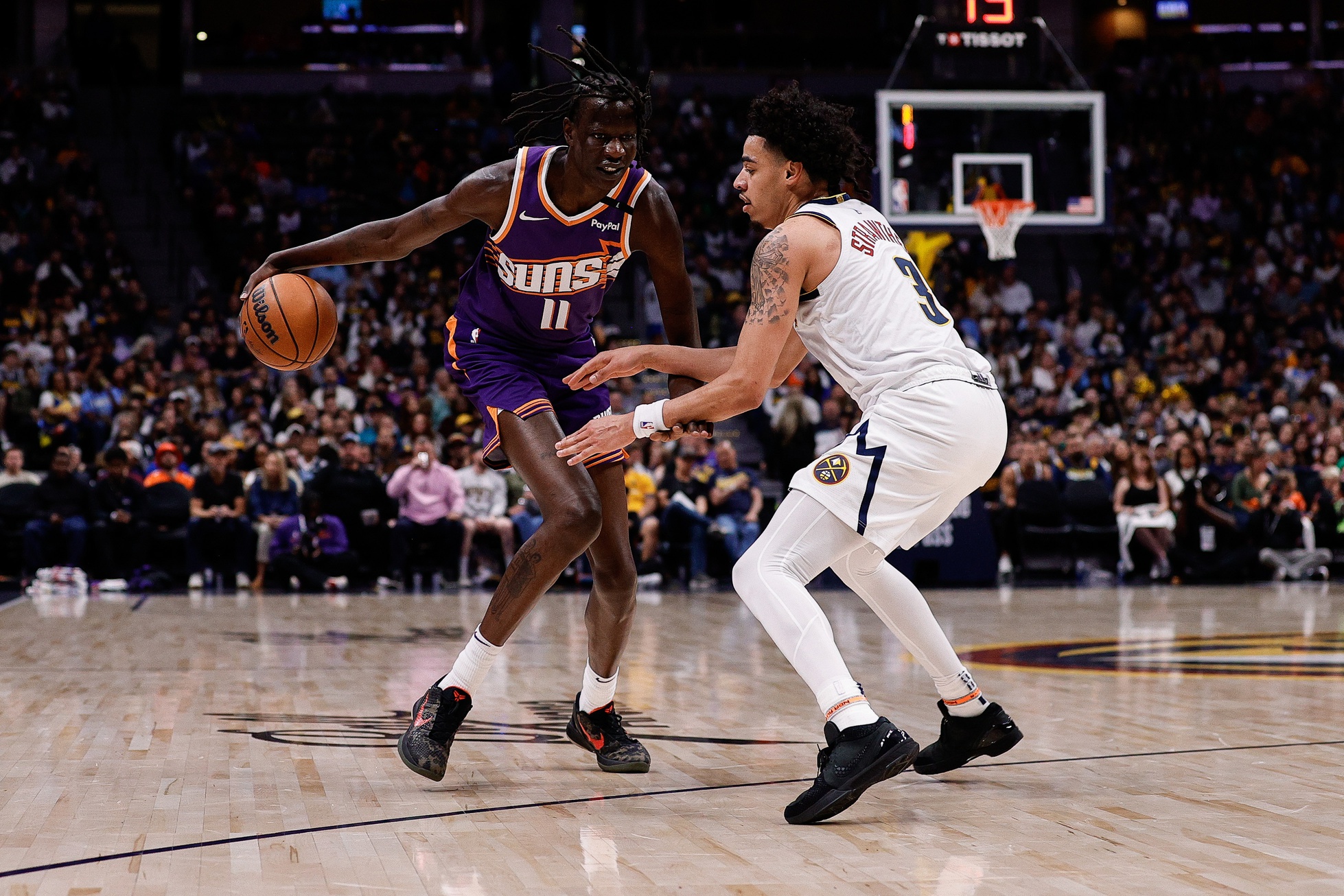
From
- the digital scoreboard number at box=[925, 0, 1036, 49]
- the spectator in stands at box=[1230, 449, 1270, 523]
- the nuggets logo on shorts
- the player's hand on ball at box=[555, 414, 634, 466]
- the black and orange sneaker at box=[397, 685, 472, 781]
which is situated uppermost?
the digital scoreboard number at box=[925, 0, 1036, 49]

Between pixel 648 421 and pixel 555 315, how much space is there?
0.85 metres

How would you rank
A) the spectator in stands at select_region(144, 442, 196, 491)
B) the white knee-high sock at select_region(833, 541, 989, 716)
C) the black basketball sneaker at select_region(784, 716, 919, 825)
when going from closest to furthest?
the black basketball sneaker at select_region(784, 716, 919, 825), the white knee-high sock at select_region(833, 541, 989, 716), the spectator in stands at select_region(144, 442, 196, 491)

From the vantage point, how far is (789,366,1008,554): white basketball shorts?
Result: 3.77m

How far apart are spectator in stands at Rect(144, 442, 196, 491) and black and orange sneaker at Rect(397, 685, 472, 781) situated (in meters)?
9.28

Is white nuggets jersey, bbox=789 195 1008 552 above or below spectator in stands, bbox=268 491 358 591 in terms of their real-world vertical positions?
above

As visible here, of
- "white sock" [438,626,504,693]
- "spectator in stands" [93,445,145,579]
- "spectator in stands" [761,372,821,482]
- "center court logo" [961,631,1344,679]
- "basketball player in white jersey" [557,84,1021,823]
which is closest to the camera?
"basketball player in white jersey" [557,84,1021,823]

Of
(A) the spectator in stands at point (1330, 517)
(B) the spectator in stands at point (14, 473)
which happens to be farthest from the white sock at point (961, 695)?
(A) the spectator in stands at point (1330, 517)

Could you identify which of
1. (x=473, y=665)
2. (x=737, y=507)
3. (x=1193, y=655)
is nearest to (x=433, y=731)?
(x=473, y=665)

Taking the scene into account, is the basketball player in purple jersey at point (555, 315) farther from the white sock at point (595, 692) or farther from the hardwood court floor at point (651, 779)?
the hardwood court floor at point (651, 779)

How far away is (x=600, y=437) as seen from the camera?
3830 mm

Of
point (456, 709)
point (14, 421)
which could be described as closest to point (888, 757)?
point (456, 709)

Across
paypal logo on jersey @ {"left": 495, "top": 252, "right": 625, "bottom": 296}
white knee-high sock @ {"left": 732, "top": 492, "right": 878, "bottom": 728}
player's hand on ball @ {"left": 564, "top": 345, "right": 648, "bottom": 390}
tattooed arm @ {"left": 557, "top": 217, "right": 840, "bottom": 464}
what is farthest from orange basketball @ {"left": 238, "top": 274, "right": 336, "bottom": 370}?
white knee-high sock @ {"left": 732, "top": 492, "right": 878, "bottom": 728}

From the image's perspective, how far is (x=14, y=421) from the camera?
1384 centimetres

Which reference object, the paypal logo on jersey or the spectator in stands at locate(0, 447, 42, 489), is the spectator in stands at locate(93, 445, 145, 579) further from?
the paypal logo on jersey
